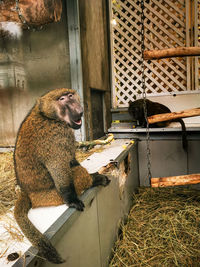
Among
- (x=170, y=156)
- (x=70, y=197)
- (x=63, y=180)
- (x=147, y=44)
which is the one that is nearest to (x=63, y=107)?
(x=63, y=180)

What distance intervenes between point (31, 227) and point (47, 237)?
0.28 ft

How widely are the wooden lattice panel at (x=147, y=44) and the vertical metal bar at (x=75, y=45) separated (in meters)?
1.97

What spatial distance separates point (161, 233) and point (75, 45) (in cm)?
283

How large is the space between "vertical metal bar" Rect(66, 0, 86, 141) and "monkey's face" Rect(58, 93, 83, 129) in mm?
1981

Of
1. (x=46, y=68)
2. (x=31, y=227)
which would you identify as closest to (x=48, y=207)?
(x=31, y=227)

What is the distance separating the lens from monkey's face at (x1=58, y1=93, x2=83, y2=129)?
0.99 metres

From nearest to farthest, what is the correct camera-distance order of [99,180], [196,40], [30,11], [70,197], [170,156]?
1. [70,197]
2. [99,180]
3. [30,11]
4. [170,156]
5. [196,40]

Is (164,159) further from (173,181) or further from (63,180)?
(63,180)

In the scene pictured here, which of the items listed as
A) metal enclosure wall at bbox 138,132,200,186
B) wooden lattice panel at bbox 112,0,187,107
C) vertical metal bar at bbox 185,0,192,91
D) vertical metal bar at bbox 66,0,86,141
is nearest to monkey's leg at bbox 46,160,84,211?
vertical metal bar at bbox 66,0,86,141

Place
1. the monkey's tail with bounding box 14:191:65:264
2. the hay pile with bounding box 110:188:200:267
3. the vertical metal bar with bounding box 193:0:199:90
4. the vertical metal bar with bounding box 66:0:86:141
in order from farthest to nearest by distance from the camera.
Answer: the vertical metal bar with bounding box 193:0:199:90, the vertical metal bar with bounding box 66:0:86:141, the hay pile with bounding box 110:188:200:267, the monkey's tail with bounding box 14:191:65:264

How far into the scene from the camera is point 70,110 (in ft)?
3.33

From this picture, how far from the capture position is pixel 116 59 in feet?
16.4

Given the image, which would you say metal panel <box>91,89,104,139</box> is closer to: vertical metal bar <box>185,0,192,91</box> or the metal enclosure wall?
the metal enclosure wall

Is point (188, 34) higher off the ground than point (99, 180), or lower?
higher
